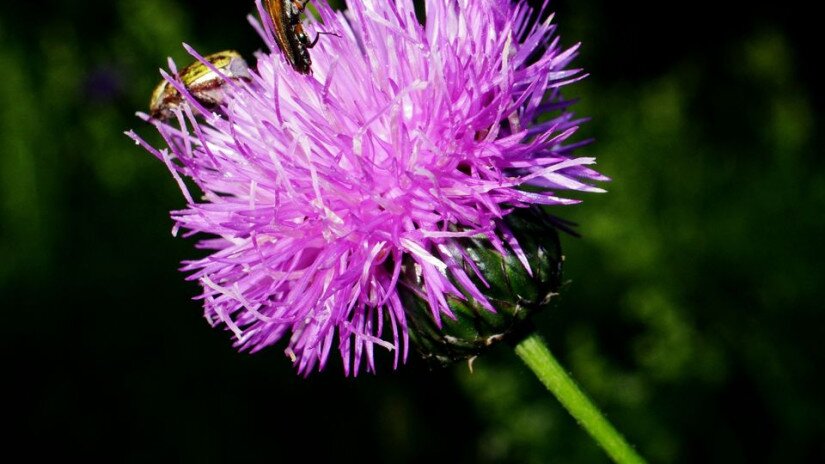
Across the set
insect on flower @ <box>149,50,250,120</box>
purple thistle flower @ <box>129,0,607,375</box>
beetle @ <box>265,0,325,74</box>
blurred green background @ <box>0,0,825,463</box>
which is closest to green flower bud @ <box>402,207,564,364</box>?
purple thistle flower @ <box>129,0,607,375</box>

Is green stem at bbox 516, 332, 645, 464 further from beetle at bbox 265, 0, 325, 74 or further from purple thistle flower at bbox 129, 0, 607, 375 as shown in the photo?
beetle at bbox 265, 0, 325, 74

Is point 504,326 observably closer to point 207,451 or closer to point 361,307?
point 361,307

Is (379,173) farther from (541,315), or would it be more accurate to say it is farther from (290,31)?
(541,315)

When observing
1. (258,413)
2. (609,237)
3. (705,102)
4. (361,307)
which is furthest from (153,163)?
(361,307)

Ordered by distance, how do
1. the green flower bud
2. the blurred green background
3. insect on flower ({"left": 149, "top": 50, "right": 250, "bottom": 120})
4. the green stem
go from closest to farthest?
1. the green stem
2. the green flower bud
3. insect on flower ({"left": 149, "top": 50, "right": 250, "bottom": 120})
4. the blurred green background

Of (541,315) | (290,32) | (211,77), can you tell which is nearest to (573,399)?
(290,32)
